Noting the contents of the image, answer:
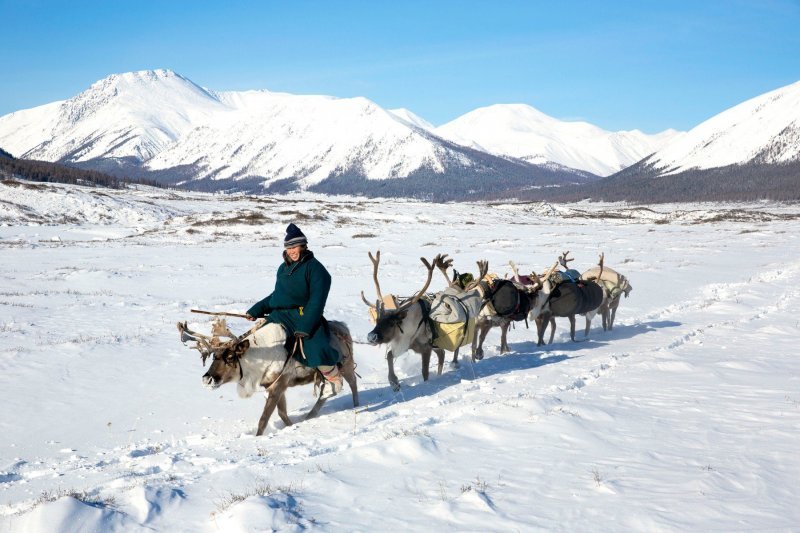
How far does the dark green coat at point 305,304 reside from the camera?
27.7 ft

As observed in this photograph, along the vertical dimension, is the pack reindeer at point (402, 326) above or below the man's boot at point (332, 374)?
above

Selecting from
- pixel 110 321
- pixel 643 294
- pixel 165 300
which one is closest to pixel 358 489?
pixel 110 321

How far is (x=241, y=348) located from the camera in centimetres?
821

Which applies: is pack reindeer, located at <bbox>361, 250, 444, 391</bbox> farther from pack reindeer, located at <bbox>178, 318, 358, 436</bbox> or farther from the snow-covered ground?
pack reindeer, located at <bbox>178, 318, 358, 436</bbox>

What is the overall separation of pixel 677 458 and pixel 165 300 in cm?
1728

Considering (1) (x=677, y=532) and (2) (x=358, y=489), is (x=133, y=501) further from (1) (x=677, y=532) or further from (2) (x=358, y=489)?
(1) (x=677, y=532)

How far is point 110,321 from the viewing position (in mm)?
16297

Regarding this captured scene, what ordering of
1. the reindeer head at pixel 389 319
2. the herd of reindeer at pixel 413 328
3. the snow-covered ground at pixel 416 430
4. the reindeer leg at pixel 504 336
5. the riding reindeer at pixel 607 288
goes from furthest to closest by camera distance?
1. the riding reindeer at pixel 607 288
2. the reindeer leg at pixel 504 336
3. the reindeer head at pixel 389 319
4. the herd of reindeer at pixel 413 328
5. the snow-covered ground at pixel 416 430

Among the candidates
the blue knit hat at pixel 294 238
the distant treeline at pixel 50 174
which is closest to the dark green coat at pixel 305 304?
the blue knit hat at pixel 294 238

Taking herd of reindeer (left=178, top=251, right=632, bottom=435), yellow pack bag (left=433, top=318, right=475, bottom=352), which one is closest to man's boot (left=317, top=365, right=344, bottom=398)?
herd of reindeer (left=178, top=251, right=632, bottom=435)

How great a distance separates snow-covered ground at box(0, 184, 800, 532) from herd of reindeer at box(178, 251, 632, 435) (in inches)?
24.2

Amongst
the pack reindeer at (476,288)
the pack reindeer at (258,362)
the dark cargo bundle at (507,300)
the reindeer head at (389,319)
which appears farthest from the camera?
the dark cargo bundle at (507,300)

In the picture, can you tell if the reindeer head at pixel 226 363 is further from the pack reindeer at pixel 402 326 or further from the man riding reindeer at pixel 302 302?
the pack reindeer at pixel 402 326

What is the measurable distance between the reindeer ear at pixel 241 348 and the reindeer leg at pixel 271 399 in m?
0.66
